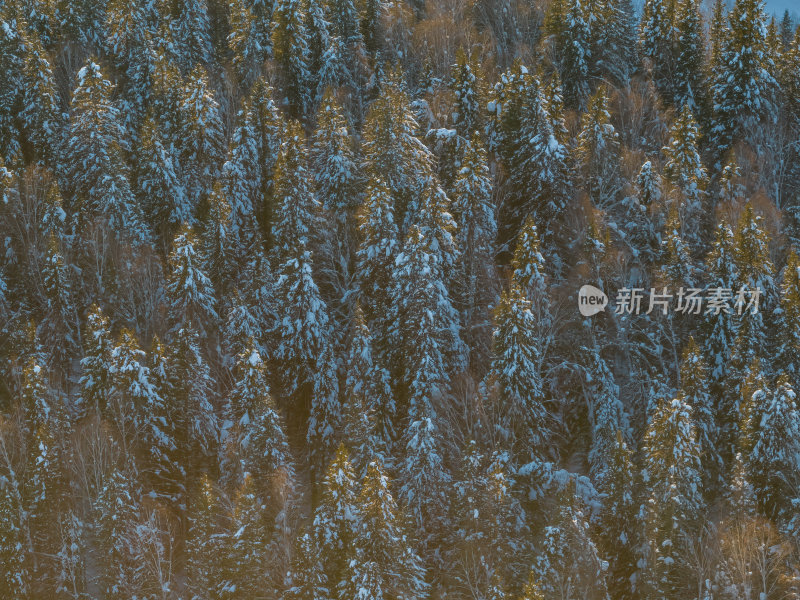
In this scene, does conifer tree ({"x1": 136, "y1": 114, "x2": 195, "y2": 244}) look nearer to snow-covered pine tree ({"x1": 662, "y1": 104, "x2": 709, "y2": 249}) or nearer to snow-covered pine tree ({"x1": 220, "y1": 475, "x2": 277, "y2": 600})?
snow-covered pine tree ({"x1": 220, "y1": 475, "x2": 277, "y2": 600})

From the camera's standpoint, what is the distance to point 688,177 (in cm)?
5266

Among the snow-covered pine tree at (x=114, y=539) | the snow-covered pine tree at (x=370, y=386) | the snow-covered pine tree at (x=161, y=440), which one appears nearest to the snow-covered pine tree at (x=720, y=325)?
the snow-covered pine tree at (x=370, y=386)

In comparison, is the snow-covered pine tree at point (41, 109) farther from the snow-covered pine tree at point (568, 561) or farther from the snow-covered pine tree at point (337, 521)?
the snow-covered pine tree at point (568, 561)

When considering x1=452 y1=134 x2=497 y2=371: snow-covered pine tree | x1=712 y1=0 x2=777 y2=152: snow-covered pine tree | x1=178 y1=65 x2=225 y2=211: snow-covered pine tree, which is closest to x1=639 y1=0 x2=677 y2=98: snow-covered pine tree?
x1=712 y1=0 x2=777 y2=152: snow-covered pine tree

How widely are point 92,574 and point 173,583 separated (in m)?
5.16

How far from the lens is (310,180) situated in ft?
Result: 165

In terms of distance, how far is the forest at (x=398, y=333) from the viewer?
35688 millimetres

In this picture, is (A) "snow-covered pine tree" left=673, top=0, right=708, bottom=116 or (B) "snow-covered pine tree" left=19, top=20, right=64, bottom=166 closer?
(B) "snow-covered pine tree" left=19, top=20, right=64, bottom=166

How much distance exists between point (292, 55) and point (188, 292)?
2742 cm

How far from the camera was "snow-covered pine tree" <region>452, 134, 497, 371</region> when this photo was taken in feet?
151

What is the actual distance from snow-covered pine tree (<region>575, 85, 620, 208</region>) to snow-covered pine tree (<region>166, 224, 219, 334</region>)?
73.9 feet

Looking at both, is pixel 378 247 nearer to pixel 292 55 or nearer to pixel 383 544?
pixel 383 544

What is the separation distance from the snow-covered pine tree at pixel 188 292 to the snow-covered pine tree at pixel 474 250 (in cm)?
1234

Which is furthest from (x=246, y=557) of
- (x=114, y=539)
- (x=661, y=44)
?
(x=661, y=44)
